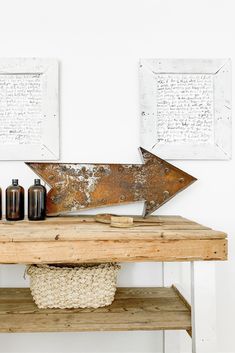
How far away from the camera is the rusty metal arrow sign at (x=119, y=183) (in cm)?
196

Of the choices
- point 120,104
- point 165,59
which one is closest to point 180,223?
point 120,104

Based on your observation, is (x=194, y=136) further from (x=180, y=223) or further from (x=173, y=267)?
(x=173, y=267)

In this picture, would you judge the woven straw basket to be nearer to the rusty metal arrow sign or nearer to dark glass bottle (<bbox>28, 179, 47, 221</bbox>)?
dark glass bottle (<bbox>28, 179, 47, 221</bbox>)

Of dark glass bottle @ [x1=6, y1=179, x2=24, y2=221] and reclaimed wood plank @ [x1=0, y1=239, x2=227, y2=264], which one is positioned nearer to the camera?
reclaimed wood plank @ [x1=0, y1=239, x2=227, y2=264]

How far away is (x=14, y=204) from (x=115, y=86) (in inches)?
33.3

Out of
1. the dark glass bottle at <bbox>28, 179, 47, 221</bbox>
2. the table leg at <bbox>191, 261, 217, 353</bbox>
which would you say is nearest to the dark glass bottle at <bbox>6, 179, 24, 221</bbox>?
the dark glass bottle at <bbox>28, 179, 47, 221</bbox>

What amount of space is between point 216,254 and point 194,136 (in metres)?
0.81

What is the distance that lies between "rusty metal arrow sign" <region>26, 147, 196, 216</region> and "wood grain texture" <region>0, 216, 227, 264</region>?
1.53 ft

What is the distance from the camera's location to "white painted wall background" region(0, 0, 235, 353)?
2.10 m

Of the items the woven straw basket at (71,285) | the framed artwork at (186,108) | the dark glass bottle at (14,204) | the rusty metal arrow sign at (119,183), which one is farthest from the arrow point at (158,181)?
the dark glass bottle at (14,204)

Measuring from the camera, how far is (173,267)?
2016 mm

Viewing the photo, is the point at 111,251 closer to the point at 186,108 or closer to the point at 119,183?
the point at 119,183

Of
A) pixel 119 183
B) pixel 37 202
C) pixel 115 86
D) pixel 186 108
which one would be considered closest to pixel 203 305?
pixel 119 183

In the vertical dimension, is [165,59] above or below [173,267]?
above
